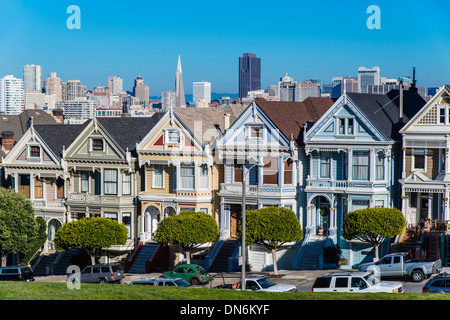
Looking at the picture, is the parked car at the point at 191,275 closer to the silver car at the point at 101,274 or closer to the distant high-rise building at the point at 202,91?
the silver car at the point at 101,274

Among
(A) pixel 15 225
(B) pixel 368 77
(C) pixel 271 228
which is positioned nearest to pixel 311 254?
(C) pixel 271 228

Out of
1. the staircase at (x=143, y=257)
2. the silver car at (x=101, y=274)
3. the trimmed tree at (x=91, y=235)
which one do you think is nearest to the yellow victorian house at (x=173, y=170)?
the staircase at (x=143, y=257)

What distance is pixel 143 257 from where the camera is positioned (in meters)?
56.5

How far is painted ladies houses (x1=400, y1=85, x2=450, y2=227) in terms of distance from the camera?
49812 millimetres

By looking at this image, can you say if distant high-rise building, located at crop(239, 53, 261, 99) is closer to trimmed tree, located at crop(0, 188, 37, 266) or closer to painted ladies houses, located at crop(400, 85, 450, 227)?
trimmed tree, located at crop(0, 188, 37, 266)

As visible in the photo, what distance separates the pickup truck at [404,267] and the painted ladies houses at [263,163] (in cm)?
979

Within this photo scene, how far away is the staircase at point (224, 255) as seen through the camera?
177ft

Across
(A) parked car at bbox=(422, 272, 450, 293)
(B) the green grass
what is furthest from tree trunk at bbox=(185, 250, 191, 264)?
(A) parked car at bbox=(422, 272, 450, 293)

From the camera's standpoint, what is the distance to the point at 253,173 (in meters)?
55.5

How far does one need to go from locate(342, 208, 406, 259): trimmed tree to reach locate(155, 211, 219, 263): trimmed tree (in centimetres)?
887

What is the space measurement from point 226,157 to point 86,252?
11694 mm

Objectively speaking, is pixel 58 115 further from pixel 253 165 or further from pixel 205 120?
pixel 253 165
